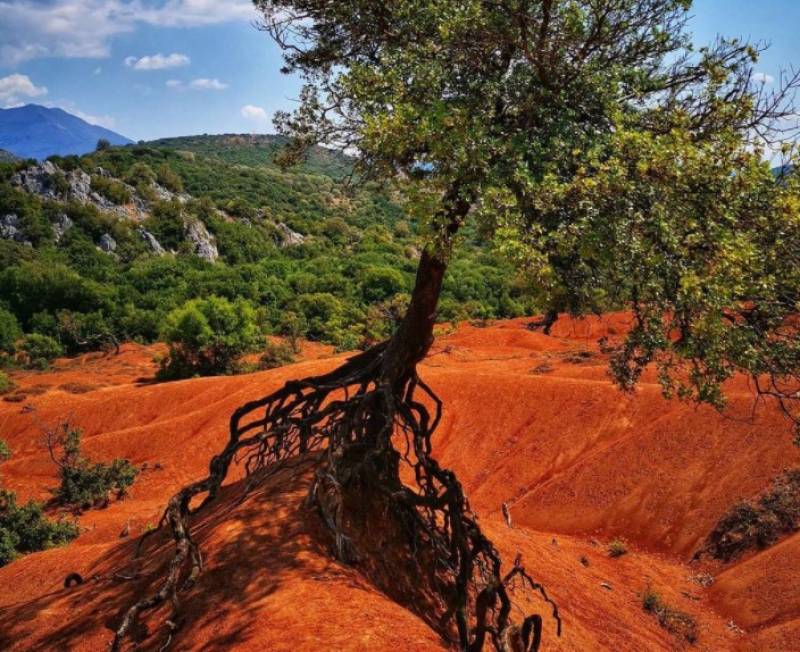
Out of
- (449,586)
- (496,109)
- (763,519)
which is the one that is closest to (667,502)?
(763,519)

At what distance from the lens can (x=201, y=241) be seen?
7062 cm

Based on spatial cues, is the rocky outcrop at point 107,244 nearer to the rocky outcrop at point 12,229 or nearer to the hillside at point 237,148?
the rocky outcrop at point 12,229

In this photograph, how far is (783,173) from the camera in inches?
206

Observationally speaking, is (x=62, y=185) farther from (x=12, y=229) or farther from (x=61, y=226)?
(x=12, y=229)

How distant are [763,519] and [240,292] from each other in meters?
49.7

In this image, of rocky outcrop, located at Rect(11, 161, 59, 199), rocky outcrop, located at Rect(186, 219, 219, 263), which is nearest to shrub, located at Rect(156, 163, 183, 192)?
rocky outcrop, located at Rect(186, 219, 219, 263)

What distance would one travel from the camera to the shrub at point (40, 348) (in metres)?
43.7

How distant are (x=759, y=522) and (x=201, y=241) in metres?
68.5

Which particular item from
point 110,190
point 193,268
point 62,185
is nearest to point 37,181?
point 62,185

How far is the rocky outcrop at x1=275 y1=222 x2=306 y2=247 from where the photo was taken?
258 ft

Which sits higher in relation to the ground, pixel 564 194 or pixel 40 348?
pixel 564 194

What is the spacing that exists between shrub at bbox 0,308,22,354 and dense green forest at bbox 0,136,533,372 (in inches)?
4.2

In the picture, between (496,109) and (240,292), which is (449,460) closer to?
(496,109)

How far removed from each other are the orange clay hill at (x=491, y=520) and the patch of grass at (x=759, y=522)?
29 cm
